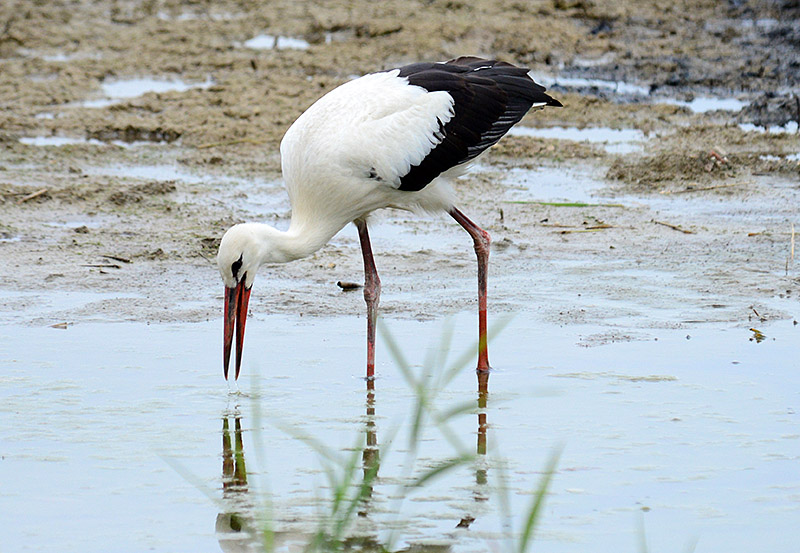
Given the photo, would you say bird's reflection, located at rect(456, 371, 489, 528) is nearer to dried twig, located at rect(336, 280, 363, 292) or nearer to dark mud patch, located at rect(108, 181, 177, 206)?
dried twig, located at rect(336, 280, 363, 292)

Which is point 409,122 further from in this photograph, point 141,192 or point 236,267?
point 141,192

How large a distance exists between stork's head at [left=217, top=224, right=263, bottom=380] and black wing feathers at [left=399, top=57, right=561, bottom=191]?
0.92 meters

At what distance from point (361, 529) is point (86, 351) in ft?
8.66

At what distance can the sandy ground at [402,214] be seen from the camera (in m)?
7.60

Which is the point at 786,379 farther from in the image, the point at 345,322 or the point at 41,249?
the point at 41,249

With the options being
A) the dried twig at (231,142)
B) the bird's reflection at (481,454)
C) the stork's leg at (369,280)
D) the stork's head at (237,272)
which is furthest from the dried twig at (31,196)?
the bird's reflection at (481,454)

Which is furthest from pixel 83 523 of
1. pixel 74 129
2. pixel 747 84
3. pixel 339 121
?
pixel 747 84

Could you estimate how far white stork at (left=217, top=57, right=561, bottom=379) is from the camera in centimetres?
597

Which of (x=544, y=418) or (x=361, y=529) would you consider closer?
(x=361, y=529)

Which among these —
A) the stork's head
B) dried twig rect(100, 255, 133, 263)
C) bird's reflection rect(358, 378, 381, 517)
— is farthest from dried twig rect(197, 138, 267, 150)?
bird's reflection rect(358, 378, 381, 517)

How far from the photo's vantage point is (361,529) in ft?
14.1

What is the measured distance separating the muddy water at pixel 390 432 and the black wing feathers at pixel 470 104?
3.02 feet

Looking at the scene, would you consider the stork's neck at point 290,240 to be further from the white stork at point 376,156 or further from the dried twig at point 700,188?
the dried twig at point 700,188

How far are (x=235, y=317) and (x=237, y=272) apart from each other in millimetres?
241
